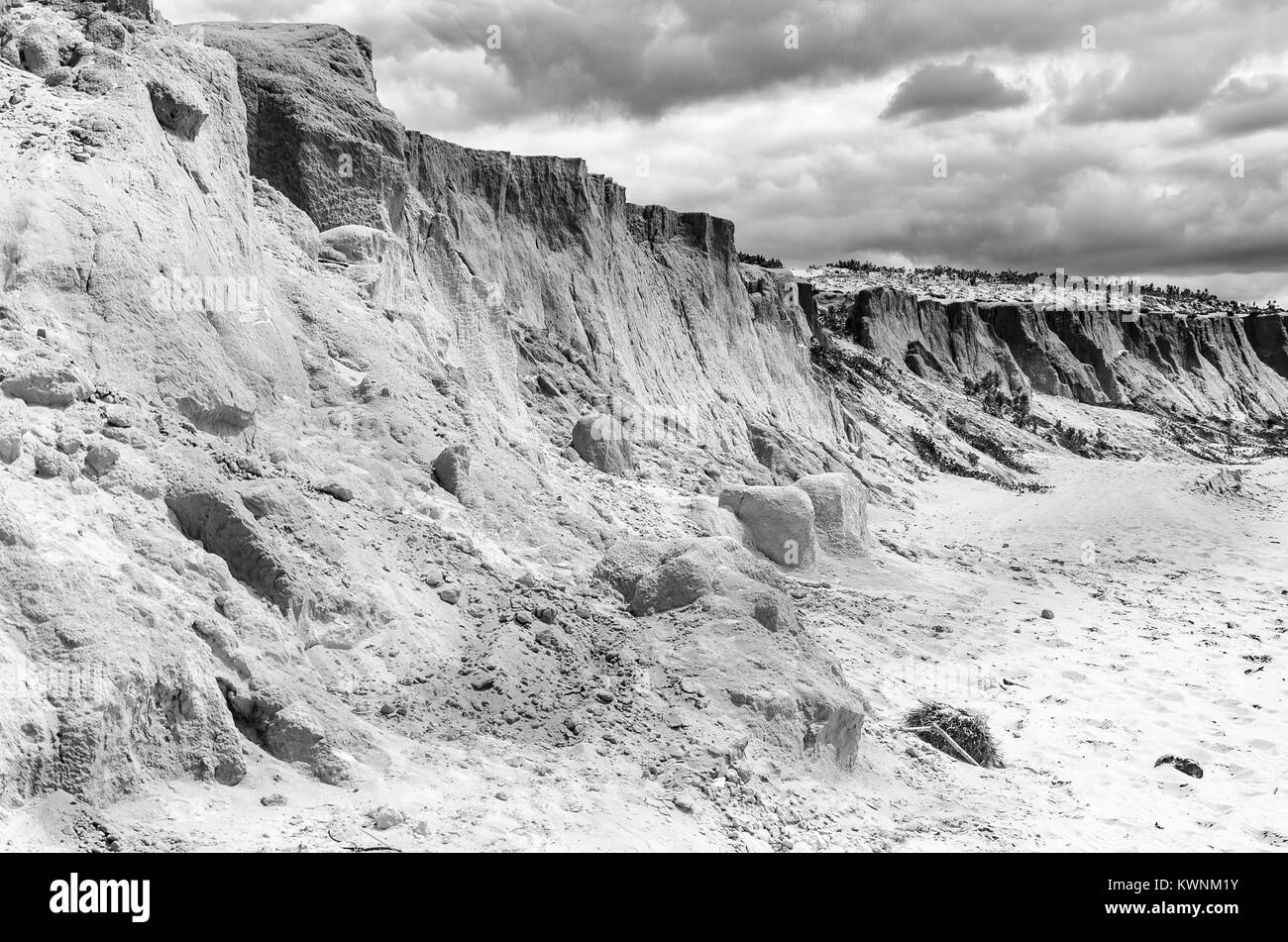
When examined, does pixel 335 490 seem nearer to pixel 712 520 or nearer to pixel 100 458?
pixel 100 458

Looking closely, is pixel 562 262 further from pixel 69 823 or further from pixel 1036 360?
pixel 1036 360

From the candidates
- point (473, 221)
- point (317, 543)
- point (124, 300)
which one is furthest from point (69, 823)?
point (473, 221)

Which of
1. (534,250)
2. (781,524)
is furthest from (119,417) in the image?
(534,250)

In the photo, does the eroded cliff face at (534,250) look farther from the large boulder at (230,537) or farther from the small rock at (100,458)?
the small rock at (100,458)

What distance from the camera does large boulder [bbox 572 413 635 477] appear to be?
48.0ft

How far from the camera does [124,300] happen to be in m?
7.70

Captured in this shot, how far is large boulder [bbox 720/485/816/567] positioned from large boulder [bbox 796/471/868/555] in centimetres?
105

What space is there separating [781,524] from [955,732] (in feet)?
18.3

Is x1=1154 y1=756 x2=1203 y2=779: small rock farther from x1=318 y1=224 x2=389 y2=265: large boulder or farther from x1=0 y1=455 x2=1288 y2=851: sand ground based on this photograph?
x1=318 y1=224 x2=389 y2=265: large boulder

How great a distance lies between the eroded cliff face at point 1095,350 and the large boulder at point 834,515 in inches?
1168

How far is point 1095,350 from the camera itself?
193 feet

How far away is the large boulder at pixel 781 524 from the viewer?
575 inches

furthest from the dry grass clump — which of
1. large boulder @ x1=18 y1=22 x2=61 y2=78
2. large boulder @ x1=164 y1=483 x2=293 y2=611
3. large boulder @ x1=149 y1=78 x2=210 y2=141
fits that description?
large boulder @ x1=18 y1=22 x2=61 y2=78
